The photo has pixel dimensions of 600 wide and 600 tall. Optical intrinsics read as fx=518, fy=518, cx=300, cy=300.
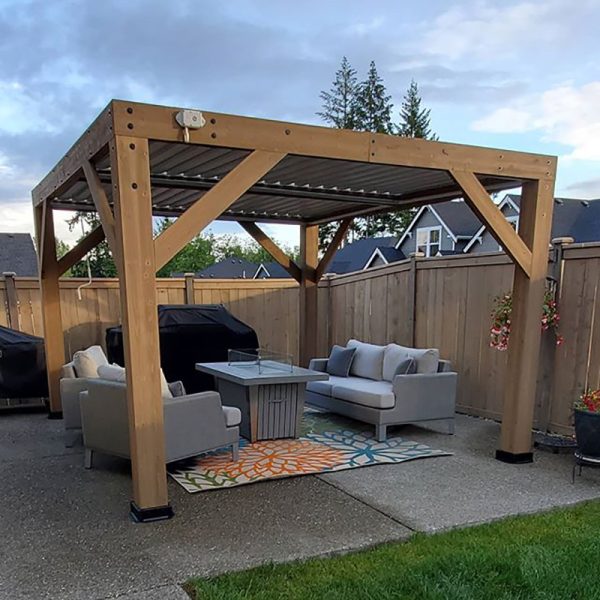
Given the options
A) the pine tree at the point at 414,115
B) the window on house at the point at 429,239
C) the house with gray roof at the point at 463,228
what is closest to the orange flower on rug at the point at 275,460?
the house with gray roof at the point at 463,228

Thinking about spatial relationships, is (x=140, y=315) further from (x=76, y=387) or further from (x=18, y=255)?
(x=18, y=255)

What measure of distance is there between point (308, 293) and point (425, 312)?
196 cm

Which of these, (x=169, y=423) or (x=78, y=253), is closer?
(x=169, y=423)

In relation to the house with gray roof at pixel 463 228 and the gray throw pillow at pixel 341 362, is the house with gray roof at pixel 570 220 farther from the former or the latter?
the gray throw pillow at pixel 341 362

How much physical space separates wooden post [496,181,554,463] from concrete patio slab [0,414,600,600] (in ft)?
0.97

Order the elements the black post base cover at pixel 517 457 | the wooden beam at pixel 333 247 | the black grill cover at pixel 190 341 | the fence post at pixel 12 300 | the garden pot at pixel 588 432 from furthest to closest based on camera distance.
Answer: the wooden beam at pixel 333 247, the fence post at pixel 12 300, the black grill cover at pixel 190 341, the black post base cover at pixel 517 457, the garden pot at pixel 588 432

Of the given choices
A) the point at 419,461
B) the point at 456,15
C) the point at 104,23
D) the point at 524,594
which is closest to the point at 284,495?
the point at 419,461

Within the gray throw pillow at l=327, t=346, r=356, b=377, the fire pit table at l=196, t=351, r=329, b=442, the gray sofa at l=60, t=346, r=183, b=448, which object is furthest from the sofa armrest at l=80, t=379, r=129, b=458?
the gray throw pillow at l=327, t=346, r=356, b=377

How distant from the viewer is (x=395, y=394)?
Result: 4996mm

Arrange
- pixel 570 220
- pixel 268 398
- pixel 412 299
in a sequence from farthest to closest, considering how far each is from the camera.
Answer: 1. pixel 570 220
2. pixel 412 299
3. pixel 268 398

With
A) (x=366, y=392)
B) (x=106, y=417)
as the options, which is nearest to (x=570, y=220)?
(x=366, y=392)

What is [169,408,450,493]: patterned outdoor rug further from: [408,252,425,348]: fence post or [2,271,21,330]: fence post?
[2,271,21,330]: fence post

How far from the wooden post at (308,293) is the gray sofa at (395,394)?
200 cm

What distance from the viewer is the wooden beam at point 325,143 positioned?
3.04 meters
